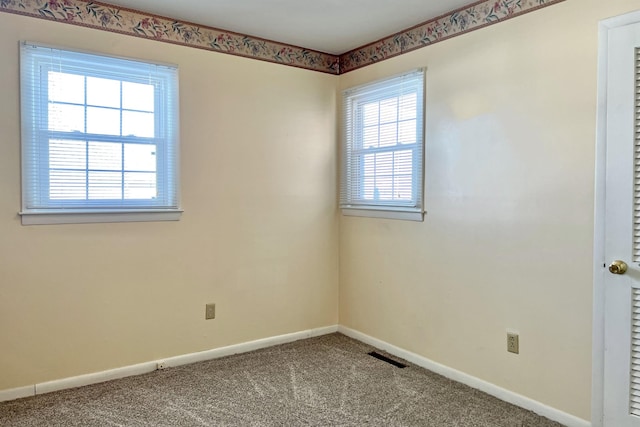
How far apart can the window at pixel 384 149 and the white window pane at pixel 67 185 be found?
2.01 metres

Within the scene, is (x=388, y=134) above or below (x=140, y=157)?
above

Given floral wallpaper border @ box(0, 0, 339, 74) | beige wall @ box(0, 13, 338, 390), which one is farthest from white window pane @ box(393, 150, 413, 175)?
floral wallpaper border @ box(0, 0, 339, 74)

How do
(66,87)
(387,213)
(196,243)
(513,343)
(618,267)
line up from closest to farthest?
(618,267) < (513,343) < (66,87) < (196,243) < (387,213)

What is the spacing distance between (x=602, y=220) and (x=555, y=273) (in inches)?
15.1

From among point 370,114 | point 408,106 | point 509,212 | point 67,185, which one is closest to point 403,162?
point 408,106

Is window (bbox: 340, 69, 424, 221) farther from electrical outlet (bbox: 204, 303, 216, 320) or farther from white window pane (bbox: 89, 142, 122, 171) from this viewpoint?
white window pane (bbox: 89, 142, 122, 171)

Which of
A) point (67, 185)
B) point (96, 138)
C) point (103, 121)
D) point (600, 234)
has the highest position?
point (103, 121)

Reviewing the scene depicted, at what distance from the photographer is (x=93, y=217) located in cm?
290

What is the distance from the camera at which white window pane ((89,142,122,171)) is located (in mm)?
2896

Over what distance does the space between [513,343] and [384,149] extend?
165cm

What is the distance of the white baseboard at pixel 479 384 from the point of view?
8.00 ft

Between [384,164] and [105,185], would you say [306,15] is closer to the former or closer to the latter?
[384,164]

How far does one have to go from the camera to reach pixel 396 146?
3.45 meters

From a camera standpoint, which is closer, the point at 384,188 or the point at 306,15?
the point at 306,15
